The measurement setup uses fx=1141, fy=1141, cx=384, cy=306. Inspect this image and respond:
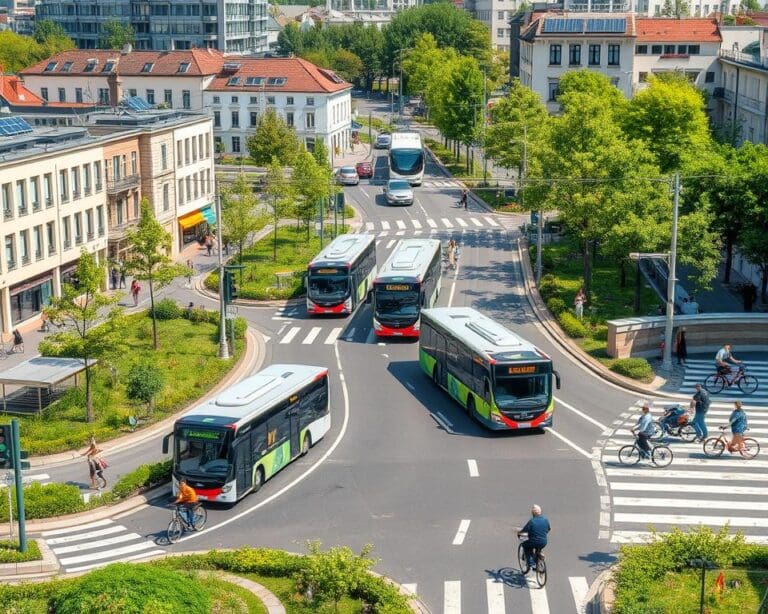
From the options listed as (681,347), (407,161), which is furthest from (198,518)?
(407,161)

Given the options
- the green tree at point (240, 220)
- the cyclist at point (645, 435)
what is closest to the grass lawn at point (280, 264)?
the green tree at point (240, 220)

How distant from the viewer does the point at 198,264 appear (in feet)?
243

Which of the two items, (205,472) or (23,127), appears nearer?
(205,472)

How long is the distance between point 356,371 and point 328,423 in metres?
8.64

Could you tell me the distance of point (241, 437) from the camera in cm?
3338

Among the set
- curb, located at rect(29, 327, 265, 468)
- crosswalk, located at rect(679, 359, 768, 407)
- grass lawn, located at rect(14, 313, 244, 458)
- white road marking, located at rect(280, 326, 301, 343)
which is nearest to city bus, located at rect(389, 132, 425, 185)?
white road marking, located at rect(280, 326, 301, 343)

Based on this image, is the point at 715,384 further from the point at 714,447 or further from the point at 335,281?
the point at 335,281

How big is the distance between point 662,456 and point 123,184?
42.2 meters

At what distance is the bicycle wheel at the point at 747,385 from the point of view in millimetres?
45688

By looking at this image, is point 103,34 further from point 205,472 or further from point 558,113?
point 205,472

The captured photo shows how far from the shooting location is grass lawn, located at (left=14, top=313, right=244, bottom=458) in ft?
135

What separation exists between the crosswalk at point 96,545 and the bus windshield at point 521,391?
44.4 ft

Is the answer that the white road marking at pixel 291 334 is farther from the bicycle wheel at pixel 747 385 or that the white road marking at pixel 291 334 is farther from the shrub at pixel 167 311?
the bicycle wheel at pixel 747 385

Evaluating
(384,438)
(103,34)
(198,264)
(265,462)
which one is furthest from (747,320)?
(103,34)
